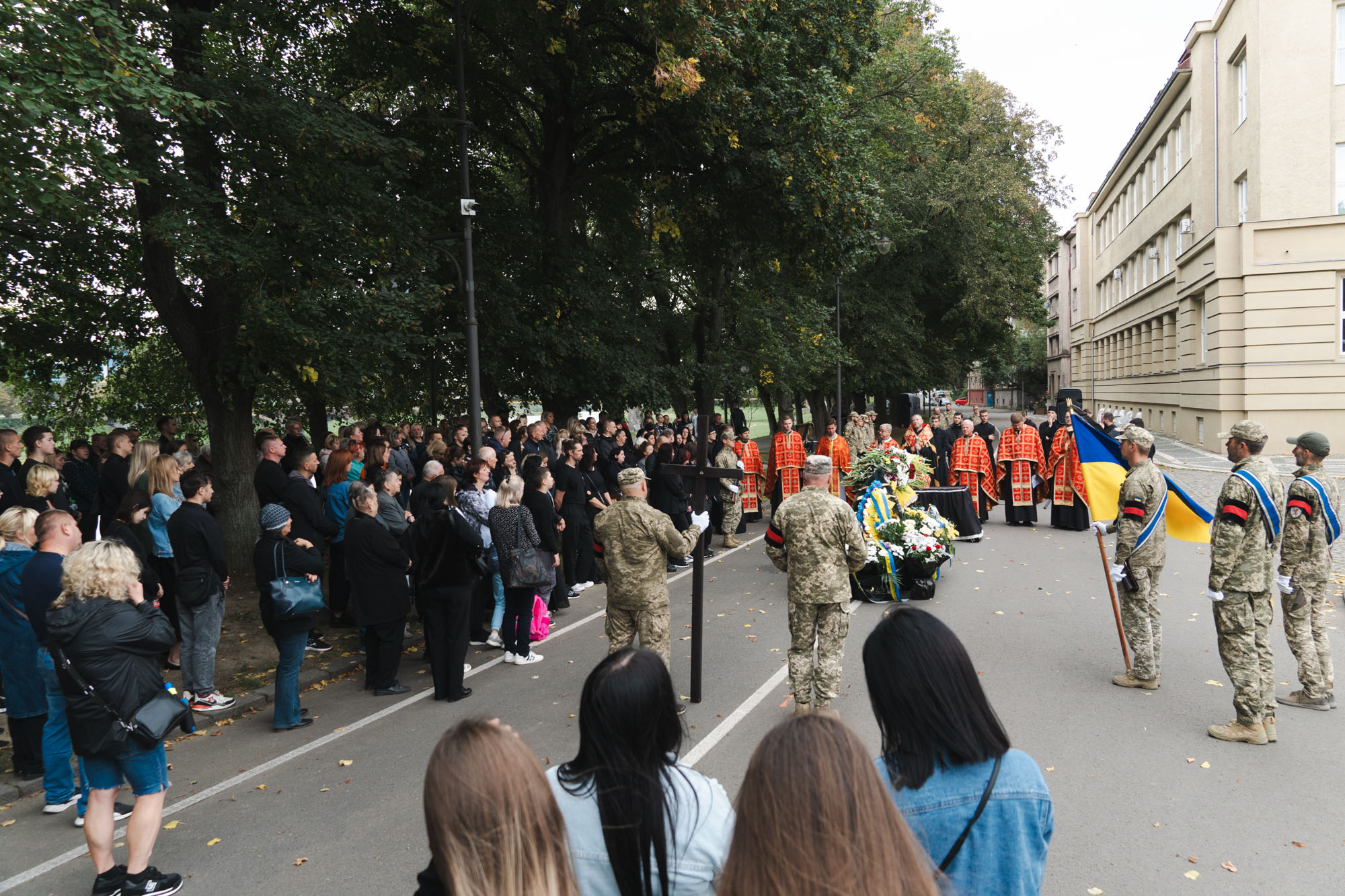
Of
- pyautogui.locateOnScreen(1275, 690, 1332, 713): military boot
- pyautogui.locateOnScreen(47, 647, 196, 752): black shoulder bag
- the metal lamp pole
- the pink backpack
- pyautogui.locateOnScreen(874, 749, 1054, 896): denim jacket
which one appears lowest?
pyautogui.locateOnScreen(1275, 690, 1332, 713): military boot

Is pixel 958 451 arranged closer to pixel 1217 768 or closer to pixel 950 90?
pixel 1217 768

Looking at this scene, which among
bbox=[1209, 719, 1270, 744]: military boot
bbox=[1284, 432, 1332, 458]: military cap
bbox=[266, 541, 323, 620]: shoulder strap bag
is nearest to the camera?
bbox=[1209, 719, 1270, 744]: military boot

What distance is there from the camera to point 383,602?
7688 mm

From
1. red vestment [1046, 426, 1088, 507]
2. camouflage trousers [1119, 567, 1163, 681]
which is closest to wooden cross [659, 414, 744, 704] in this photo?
camouflage trousers [1119, 567, 1163, 681]

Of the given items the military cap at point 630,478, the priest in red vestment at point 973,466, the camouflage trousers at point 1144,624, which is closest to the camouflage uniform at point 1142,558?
the camouflage trousers at point 1144,624

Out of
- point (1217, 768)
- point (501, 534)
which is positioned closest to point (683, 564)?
point (501, 534)

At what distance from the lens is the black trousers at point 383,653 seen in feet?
26.0

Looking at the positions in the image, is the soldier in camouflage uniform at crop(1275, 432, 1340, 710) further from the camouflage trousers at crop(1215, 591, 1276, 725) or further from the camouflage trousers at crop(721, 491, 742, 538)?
the camouflage trousers at crop(721, 491, 742, 538)

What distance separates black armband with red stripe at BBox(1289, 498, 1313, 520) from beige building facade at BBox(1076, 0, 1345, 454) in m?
23.3

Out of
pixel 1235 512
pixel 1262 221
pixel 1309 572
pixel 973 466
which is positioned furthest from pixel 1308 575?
pixel 1262 221

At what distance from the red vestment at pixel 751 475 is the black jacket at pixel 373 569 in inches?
358

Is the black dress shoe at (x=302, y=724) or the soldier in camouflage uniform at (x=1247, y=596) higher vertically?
the soldier in camouflage uniform at (x=1247, y=596)

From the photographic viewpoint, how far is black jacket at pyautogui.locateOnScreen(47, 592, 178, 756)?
173 inches

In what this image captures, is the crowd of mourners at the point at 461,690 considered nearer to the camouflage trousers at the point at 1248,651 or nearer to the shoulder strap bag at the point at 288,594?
the shoulder strap bag at the point at 288,594
